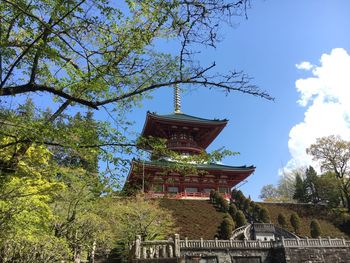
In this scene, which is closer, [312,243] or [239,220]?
[312,243]

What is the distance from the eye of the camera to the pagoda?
3391 cm

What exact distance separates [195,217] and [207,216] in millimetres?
1237

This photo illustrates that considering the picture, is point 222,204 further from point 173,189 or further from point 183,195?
point 173,189

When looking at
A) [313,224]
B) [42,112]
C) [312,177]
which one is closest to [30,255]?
[42,112]

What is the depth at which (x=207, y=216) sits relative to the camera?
28.4 metres

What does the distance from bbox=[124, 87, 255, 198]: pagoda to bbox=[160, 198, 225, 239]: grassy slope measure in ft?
7.82

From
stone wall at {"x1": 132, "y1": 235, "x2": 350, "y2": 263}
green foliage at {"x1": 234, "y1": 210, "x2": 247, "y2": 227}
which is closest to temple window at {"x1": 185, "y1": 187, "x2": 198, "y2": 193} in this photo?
green foliage at {"x1": 234, "y1": 210, "x2": 247, "y2": 227}

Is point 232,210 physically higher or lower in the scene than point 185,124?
lower

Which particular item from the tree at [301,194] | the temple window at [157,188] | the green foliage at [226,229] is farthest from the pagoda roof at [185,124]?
the green foliage at [226,229]

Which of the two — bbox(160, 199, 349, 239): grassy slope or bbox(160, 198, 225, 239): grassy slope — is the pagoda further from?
bbox(160, 199, 349, 239): grassy slope

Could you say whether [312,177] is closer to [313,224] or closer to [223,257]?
[313,224]

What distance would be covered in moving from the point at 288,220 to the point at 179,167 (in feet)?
89.4

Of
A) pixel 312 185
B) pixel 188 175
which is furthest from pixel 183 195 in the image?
pixel 312 185

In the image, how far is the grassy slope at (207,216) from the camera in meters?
24.9
